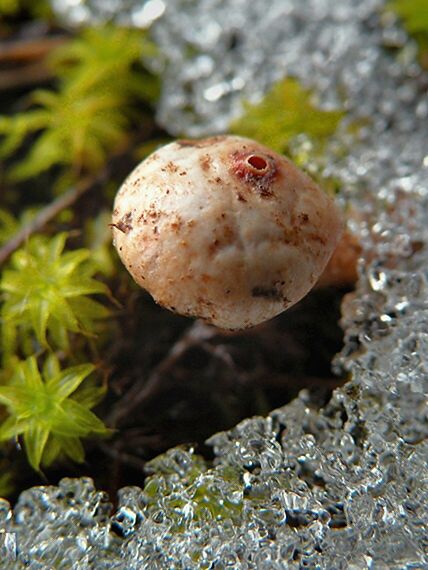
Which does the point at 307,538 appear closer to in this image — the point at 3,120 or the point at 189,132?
the point at 189,132

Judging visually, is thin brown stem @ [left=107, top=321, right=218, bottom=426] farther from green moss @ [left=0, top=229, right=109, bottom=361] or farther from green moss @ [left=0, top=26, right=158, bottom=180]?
green moss @ [left=0, top=26, right=158, bottom=180]

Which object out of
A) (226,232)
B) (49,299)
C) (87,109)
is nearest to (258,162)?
(226,232)

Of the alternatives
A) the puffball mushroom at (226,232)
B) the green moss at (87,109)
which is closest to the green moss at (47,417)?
the puffball mushroom at (226,232)

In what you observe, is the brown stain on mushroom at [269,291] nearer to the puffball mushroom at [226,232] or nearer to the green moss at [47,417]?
the puffball mushroom at [226,232]

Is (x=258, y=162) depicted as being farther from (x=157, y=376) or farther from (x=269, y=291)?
(x=157, y=376)

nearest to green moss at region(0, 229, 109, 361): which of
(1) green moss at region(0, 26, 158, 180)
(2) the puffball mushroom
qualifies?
(2) the puffball mushroom

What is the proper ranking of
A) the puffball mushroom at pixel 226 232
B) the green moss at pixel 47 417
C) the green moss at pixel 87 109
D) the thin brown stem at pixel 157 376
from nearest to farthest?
the puffball mushroom at pixel 226 232 → the green moss at pixel 47 417 → the thin brown stem at pixel 157 376 → the green moss at pixel 87 109

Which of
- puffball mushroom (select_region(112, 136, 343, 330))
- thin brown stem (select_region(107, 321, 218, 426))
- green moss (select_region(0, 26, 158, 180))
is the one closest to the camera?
puffball mushroom (select_region(112, 136, 343, 330))

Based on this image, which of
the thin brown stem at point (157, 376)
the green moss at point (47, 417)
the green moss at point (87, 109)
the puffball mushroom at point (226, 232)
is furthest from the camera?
the green moss at point (87, 109)
